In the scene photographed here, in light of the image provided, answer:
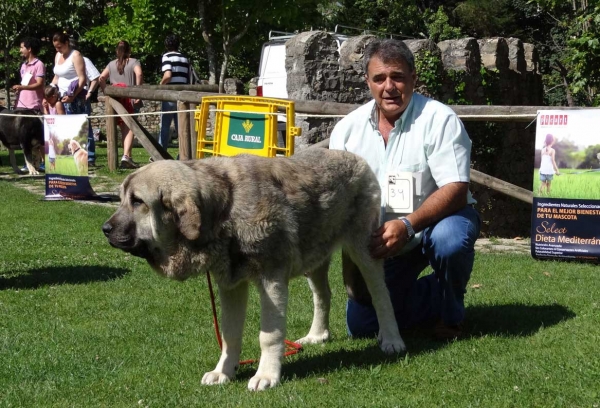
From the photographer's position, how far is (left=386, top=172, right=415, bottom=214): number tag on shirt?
5305 mm

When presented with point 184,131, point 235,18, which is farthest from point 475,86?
point 235,18

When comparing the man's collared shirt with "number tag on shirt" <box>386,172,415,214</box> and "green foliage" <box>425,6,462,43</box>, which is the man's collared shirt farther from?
"green foliage" <box>425,6,462,43</box>

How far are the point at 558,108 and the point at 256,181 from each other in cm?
538

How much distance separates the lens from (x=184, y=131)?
41.9 feet

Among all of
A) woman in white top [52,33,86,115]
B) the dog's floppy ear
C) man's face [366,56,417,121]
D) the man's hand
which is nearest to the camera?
the dog's floppy ear

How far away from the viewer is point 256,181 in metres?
4.54

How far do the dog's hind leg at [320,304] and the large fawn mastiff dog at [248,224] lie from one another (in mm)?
479

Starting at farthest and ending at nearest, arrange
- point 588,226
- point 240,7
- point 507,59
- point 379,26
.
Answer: point 379,26 < point 240,7 < point 507,59 < point 588,226

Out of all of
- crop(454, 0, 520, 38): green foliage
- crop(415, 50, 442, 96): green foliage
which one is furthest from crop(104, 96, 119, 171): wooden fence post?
crop(454, 0, 520, 38): green foliage

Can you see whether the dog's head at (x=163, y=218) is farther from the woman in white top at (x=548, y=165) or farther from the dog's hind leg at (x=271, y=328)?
the woman in white top at (x=548, y=165)

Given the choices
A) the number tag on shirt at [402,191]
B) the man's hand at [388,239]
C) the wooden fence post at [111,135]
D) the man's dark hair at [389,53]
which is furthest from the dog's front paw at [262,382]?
the wooden fence post at [111,135]

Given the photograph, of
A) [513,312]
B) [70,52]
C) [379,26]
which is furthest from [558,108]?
[379,26]

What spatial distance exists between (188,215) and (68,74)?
11.8m

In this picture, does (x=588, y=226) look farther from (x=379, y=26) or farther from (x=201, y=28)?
(x=379, y=26)
